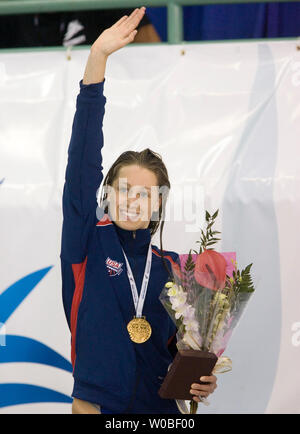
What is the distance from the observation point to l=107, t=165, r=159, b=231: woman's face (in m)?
2.32

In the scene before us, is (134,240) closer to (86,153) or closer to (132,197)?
(132,197)

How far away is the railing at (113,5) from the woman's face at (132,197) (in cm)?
85

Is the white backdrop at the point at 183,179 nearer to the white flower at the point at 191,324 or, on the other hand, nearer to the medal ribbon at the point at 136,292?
the medal ribbon at the point at 136,292

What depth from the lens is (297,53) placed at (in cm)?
291

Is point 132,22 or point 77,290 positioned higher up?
point 132,22

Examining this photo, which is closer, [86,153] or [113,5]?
[86,153]

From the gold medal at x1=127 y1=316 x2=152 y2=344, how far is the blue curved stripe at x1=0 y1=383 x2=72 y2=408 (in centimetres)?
74

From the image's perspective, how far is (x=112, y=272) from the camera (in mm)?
2307

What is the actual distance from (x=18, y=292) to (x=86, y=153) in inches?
33.4

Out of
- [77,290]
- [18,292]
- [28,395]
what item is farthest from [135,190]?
[28,395]

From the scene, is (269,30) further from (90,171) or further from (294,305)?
(90,171)

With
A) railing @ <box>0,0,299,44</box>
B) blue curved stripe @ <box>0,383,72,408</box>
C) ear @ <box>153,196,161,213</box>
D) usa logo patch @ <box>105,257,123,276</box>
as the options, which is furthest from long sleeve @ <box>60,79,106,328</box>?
railing @ <box>0,0,299,44</box>

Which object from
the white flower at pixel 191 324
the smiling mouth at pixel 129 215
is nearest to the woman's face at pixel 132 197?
the smiling mouth at pixel 129 215

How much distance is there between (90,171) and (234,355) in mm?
1008
